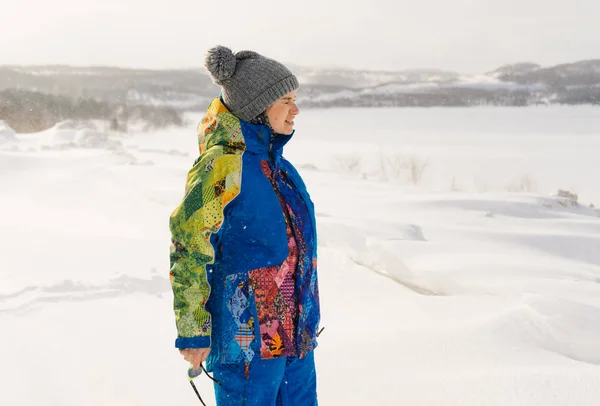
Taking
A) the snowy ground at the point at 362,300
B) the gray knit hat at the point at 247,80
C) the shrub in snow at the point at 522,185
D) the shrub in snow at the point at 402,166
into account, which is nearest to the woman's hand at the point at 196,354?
the gray knit hat at the point at 247,80

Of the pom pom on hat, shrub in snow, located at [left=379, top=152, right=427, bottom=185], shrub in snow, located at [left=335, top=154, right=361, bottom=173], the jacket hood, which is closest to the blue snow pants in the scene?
the jacket hood

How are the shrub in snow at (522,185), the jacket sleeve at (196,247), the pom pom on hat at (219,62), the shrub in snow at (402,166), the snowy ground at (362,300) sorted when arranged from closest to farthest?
the jacket sleeve at (196,247), the pom pom on hat at (219,62), the snowy ground at (362,300), the shrub in snow at (522,185), the shrub in snow at (402,166)

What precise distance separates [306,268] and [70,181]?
6.45 metres

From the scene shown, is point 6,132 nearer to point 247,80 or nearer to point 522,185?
point 522,185

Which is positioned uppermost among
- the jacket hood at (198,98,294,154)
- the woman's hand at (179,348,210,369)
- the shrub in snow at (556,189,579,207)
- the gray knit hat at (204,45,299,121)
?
the gray knit hat at (204,45,299,121)

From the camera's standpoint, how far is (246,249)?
56.8 inches

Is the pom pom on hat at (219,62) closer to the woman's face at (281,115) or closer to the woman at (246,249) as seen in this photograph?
the woman at (246,249)

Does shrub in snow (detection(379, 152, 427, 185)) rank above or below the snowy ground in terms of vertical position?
below

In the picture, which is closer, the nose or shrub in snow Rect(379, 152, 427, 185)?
the nose

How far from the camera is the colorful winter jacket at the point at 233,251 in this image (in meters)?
1.39

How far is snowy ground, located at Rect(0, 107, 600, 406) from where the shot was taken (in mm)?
2309

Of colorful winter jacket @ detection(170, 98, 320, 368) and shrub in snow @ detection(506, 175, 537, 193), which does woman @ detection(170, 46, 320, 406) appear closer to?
colorful winter jacket @ detection(170, 98, 320, 368)

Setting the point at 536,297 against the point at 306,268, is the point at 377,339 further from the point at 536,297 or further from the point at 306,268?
the point at 306,268

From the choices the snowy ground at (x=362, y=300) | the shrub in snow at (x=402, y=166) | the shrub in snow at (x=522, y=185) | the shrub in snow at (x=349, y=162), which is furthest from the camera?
the shrub in snow at (x=349, y=162)
